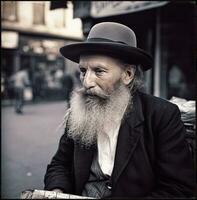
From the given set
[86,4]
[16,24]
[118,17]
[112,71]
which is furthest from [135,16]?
[16,24]

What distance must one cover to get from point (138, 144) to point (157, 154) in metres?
0.11

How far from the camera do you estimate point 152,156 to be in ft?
6.35

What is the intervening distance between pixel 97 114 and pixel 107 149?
0.20m

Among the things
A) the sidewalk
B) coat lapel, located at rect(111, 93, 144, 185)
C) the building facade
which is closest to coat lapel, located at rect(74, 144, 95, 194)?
coat lapel, located at rect(111, 93, 144, 185)

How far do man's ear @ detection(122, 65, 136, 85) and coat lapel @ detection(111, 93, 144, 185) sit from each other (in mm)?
173

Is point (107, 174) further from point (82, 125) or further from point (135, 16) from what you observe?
point (135, 16)

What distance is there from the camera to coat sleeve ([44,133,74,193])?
84.7 inches

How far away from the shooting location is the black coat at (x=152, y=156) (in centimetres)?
186

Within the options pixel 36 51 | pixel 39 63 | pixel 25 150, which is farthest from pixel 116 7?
pixel 36 51

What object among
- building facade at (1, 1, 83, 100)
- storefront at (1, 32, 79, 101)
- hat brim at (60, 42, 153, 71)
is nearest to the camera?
hat brim at (60, 42, 153, 71)

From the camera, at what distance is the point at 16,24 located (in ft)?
58.6

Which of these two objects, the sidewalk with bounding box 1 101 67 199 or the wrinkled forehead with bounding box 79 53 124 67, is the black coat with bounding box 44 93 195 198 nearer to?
the wrinkled forehead with bounding box 79 53 124 67

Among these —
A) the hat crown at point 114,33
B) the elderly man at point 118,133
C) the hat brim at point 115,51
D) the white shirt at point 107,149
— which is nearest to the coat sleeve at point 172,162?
the elderly man at point 118,133

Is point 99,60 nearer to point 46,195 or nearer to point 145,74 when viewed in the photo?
point 46,195
